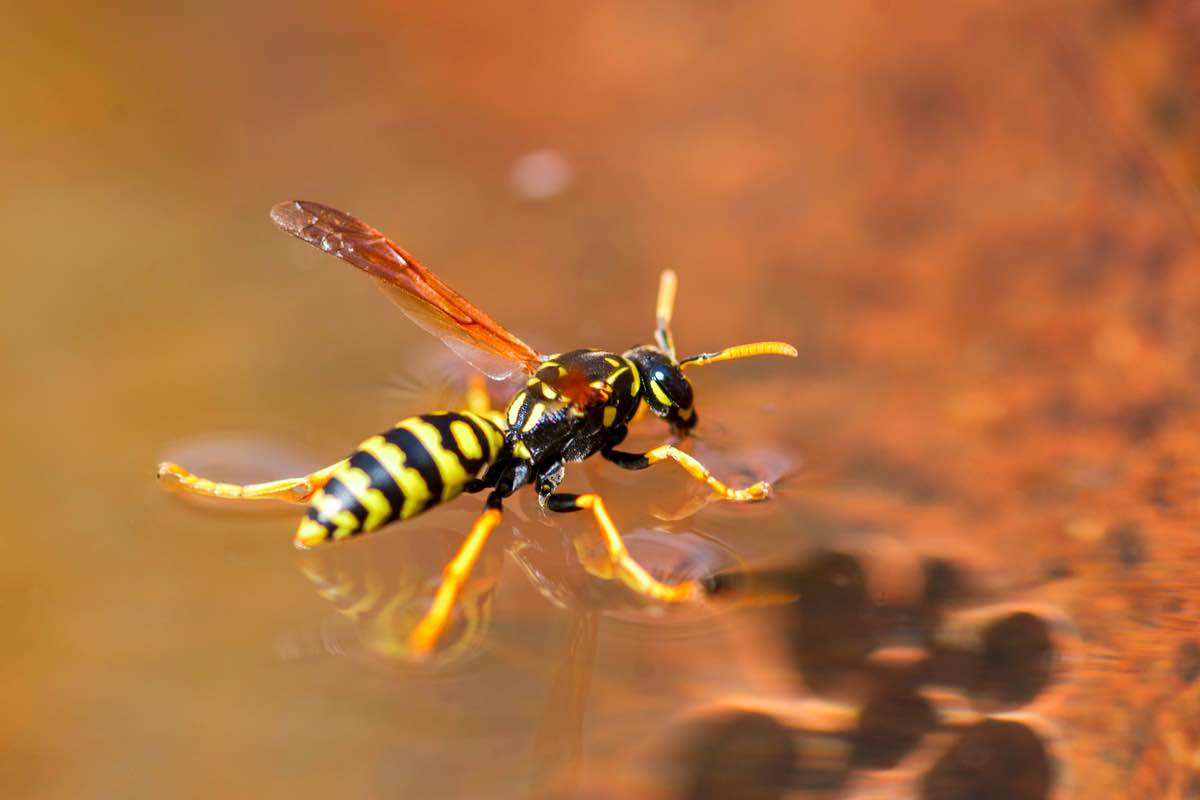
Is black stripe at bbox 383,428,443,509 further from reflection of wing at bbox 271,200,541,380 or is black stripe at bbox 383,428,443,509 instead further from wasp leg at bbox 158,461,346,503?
reflection of wing at bbox 271,200,541,380

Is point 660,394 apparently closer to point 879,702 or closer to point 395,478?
point 395,478

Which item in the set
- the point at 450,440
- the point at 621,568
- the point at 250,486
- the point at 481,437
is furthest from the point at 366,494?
the point at 621,568

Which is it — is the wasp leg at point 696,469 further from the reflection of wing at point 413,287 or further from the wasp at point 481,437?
the reflection of wing at point 413,287

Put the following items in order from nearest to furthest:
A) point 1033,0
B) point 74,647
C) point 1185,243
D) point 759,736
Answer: point 759,736
point 74,647
point 1185,243
point 1033,0

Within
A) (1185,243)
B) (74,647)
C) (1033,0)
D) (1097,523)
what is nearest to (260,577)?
(74,647)

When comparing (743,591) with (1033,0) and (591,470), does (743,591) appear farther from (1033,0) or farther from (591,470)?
(1033,0)
